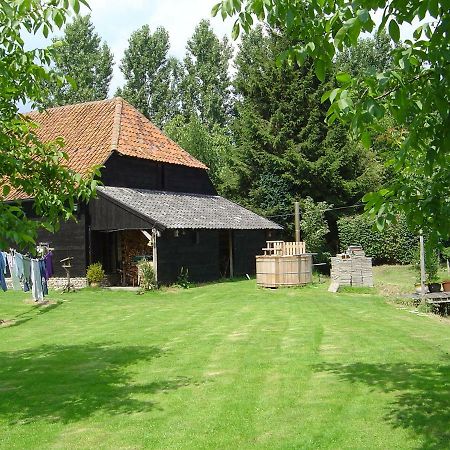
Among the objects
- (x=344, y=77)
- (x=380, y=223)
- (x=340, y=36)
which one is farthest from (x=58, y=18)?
(x=380, y=223)

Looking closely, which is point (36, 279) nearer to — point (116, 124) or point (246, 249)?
point (116, 124)

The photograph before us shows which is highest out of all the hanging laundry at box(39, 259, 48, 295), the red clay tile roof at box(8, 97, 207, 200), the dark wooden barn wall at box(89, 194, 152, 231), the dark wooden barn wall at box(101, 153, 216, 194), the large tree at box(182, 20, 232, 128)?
the large tree at box(182, 20, 232, 128)

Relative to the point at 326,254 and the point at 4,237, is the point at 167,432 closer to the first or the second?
the point at 4,237

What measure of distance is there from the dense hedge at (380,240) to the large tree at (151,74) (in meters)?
28.4

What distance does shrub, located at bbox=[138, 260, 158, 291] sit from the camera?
72.8 ft

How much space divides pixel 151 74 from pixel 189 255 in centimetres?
3722

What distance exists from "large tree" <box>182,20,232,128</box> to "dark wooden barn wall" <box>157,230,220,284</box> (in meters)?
31.4

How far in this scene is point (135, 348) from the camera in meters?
10.8

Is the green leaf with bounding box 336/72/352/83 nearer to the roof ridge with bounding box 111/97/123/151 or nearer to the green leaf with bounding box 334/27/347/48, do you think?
the green leaf with bounding box 334/27/347/48

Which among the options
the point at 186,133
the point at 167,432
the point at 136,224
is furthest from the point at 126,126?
the point at 167,432

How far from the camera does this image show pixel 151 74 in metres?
57.7

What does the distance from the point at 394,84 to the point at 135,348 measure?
773cm

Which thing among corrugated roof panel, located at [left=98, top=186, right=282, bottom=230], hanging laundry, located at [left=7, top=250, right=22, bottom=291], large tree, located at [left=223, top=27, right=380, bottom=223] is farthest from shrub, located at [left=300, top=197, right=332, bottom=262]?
hanging laundry, located at [left=7, top=250, right=22, bottom=291]

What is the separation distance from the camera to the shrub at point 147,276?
2220 cm
